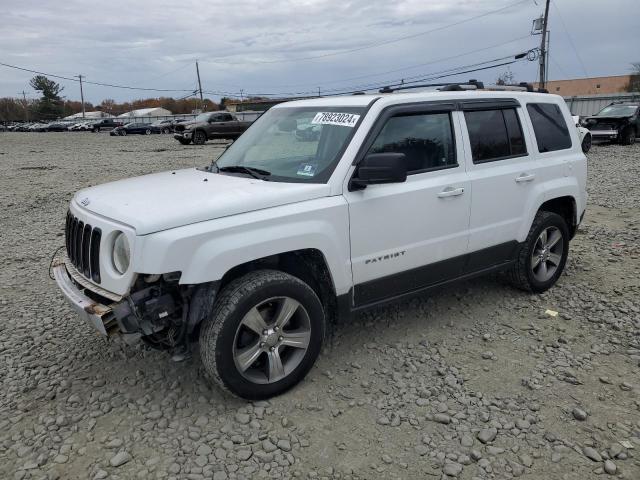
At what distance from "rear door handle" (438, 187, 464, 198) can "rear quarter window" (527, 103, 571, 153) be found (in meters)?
1.27

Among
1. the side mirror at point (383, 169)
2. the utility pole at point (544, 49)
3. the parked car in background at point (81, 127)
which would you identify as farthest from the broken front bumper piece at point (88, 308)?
the parked car in background at point (81, 127)

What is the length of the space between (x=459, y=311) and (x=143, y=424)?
2.88m

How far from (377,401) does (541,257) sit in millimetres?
2610

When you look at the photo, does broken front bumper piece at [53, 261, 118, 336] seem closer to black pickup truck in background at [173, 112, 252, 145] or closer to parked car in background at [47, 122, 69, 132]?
black pickup truck in background at [173, 112, 252, 145]

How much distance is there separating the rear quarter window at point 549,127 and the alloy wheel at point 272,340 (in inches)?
116

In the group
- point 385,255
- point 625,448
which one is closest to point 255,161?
point 385,255

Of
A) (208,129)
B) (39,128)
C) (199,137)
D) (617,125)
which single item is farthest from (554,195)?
Answer: (39,128)

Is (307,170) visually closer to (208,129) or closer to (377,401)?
(377,401)

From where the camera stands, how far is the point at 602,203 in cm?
946

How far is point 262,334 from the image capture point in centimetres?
329

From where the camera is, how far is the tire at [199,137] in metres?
26.0

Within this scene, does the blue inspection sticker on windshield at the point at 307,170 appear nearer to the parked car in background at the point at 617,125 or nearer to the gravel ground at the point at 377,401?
the gravel ground at the point at 377,401

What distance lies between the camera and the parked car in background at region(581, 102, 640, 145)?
767 inches

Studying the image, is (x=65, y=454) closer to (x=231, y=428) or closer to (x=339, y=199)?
(x=231, y=428)
